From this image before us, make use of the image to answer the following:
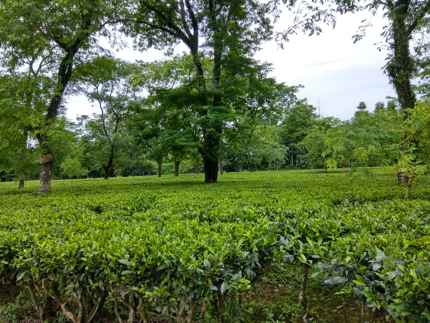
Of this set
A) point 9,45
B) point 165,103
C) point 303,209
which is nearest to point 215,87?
point 165,103

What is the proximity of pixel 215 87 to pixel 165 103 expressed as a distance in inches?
74.8

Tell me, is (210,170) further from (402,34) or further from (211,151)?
(402,34)

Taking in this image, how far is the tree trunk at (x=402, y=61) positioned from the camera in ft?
24.3

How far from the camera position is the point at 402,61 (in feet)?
28.0

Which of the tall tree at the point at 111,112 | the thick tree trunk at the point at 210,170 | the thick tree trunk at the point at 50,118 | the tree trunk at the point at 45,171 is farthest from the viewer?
the tall tree at the point at 111,112

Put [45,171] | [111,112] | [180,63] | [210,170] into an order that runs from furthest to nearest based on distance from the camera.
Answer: [111,112]
[180,63]
[210,170]
[45,171]

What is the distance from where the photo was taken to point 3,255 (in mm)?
2604

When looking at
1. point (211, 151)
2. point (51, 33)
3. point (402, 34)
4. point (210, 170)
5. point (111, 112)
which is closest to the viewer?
point (402, 34)

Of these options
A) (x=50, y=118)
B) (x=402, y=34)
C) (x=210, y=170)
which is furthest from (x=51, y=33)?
(x=402, y=34)

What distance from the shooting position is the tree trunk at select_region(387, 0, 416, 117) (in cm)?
739

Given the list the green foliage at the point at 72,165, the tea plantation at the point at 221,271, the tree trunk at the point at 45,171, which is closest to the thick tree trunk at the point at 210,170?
the tree trunk at the point at 45,171

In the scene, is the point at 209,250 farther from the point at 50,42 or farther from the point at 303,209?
the point at 50,42

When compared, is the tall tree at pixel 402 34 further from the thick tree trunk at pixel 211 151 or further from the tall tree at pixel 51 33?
the tall tree at pixel 51 33

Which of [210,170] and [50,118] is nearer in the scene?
A: [50,118]
